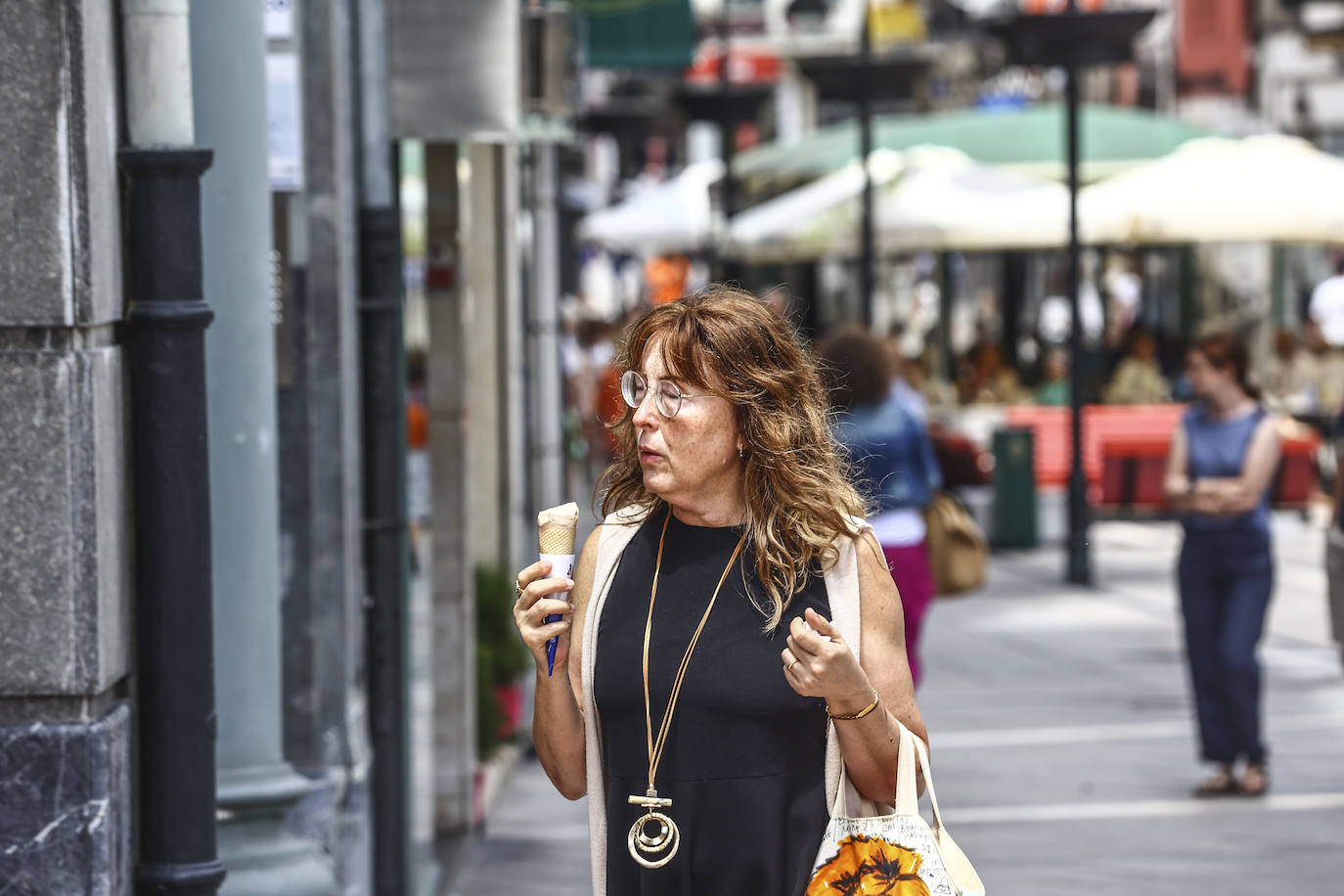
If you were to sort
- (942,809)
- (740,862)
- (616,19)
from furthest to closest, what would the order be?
(616,19) → (942,809) → (740,862)

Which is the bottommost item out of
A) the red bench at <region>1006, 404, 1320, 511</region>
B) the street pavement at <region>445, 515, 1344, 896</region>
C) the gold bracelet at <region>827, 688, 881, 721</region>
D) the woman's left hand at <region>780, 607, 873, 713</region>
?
the street pavement at <region>445, 515, 1344, 896</region>

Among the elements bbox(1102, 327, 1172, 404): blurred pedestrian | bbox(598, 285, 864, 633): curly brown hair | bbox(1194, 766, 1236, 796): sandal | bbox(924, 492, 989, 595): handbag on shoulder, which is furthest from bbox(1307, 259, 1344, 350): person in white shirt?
bbox(598, 285, 864, 633): curly brown hair

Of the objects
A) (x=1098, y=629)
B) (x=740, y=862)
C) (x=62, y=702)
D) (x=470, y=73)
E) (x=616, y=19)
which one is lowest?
(x=1098, y=629)

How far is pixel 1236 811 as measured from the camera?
28.5ft

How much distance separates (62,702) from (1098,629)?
10834 millimetres

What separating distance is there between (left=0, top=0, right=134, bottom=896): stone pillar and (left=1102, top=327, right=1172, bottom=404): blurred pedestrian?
19325mm

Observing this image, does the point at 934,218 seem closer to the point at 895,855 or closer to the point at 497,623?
the point at 497,623

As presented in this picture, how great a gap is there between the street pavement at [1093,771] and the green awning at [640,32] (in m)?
3.87

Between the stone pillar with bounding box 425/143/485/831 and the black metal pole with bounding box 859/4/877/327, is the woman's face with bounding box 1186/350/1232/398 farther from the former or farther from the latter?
the black metal pole with bounding box 859/4/877/327

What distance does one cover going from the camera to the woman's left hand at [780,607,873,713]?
A: 10.1 feet

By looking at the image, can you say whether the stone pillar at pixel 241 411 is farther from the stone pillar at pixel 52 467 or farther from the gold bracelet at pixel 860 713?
the gold bracelet at pixel 860 713

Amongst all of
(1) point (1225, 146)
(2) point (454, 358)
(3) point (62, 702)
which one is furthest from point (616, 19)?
(3) point (62, 702)

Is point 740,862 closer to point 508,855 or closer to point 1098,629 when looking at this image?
point 508,855

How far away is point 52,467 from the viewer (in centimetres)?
337
